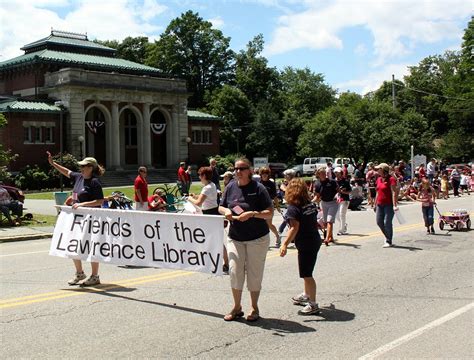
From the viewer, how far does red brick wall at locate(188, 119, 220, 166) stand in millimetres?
56531

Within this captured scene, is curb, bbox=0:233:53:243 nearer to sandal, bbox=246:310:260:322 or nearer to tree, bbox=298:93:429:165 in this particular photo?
sandal, bbox=246:310:260:322

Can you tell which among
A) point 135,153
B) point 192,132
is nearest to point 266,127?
point 192,132

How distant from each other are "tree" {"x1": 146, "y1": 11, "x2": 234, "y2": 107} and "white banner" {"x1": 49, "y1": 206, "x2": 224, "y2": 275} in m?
71.2

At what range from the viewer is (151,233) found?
847cm

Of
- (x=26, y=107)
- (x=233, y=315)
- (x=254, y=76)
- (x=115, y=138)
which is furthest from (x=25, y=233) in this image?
(x=254, y=76)

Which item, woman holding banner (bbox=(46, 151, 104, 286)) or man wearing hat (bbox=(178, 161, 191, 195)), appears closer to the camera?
woman holding banner (bbox=(46, 151, 104, 286))

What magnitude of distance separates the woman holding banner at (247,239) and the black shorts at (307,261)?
0.70 meters

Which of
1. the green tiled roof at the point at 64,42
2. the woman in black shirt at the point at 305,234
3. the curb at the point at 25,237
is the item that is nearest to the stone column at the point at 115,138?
the green tiled roof at the point at 64,42

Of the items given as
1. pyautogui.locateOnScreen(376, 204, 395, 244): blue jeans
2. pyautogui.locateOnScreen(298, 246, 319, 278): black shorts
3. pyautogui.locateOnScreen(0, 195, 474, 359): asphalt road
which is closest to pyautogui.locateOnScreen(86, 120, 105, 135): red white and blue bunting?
pyautogui.locateOnScreen(0, 195, 474, 359): asphalt road

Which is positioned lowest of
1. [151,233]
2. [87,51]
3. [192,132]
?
[151,233]

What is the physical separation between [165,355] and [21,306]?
301 centimetres

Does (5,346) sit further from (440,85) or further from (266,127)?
(440,85)

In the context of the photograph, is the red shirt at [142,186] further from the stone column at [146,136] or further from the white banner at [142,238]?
the stone column at [146,136]

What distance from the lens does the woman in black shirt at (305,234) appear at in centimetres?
764
